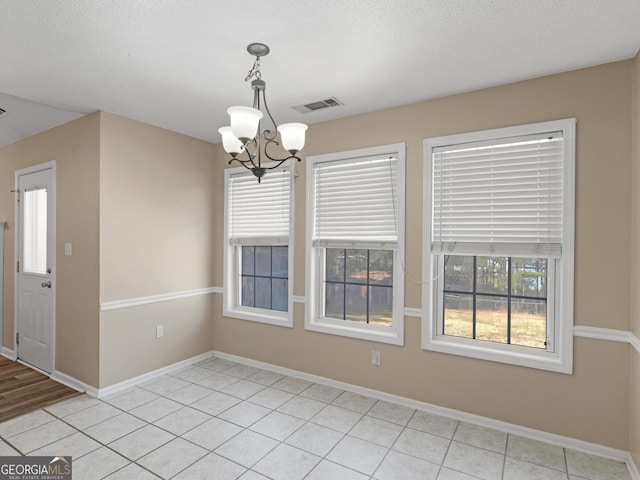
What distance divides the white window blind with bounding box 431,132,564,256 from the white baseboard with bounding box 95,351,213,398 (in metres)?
3.05

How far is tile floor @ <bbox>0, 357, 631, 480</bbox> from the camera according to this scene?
224cm

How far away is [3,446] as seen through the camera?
8.02 feet

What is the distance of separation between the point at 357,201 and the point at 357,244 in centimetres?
42

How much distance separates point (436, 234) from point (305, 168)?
1.51 metres

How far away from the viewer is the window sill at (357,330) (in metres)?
3.19

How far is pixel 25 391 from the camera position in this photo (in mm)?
3332

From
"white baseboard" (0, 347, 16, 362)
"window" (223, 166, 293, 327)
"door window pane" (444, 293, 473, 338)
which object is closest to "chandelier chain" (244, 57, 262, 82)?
"window" (223, 166, 293, 327)

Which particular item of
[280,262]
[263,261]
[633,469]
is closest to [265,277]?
[263,261]

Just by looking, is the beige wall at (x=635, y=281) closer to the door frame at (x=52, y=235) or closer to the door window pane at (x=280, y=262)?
the door window pane at (x=280, y=262)

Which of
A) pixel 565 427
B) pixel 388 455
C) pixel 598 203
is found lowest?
pixel 388 455

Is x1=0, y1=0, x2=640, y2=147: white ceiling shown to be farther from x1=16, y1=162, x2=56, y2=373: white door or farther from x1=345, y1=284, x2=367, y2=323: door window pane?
x1=345, y1=284, x2=367, y2=323: door window pane

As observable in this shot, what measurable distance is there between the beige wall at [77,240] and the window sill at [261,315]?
1.44 metres

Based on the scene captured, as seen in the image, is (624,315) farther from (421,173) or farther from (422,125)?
(422,125)

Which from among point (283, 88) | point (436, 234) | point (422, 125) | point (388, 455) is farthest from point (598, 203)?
point (283, 88)
